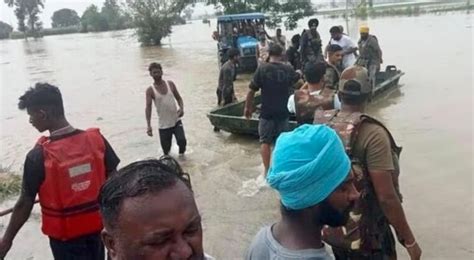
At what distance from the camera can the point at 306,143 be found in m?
1.74

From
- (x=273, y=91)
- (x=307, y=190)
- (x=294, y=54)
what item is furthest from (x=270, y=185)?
(x=294, y=54)

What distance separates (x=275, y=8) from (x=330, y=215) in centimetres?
2413

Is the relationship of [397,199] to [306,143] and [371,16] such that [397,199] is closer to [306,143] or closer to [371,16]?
[306,143]

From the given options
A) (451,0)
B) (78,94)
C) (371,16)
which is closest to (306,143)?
(78,94)

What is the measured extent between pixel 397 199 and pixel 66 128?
1781 mm

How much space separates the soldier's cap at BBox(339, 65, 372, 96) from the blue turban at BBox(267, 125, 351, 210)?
1.06 m

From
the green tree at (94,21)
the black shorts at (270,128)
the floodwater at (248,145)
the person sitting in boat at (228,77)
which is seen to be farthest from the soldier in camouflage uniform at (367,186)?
the green tree at (94,21)

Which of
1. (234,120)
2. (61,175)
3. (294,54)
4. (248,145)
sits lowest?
(248,145)

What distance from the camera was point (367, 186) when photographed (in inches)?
106

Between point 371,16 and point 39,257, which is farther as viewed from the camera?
point 371,16

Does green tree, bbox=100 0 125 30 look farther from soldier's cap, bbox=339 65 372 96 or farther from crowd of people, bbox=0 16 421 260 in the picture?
soldier's cap, bbox=339 65 372 96

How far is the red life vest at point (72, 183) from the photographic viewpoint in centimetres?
286

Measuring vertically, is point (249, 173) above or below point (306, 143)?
below

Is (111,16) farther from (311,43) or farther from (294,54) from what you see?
(311,43)
